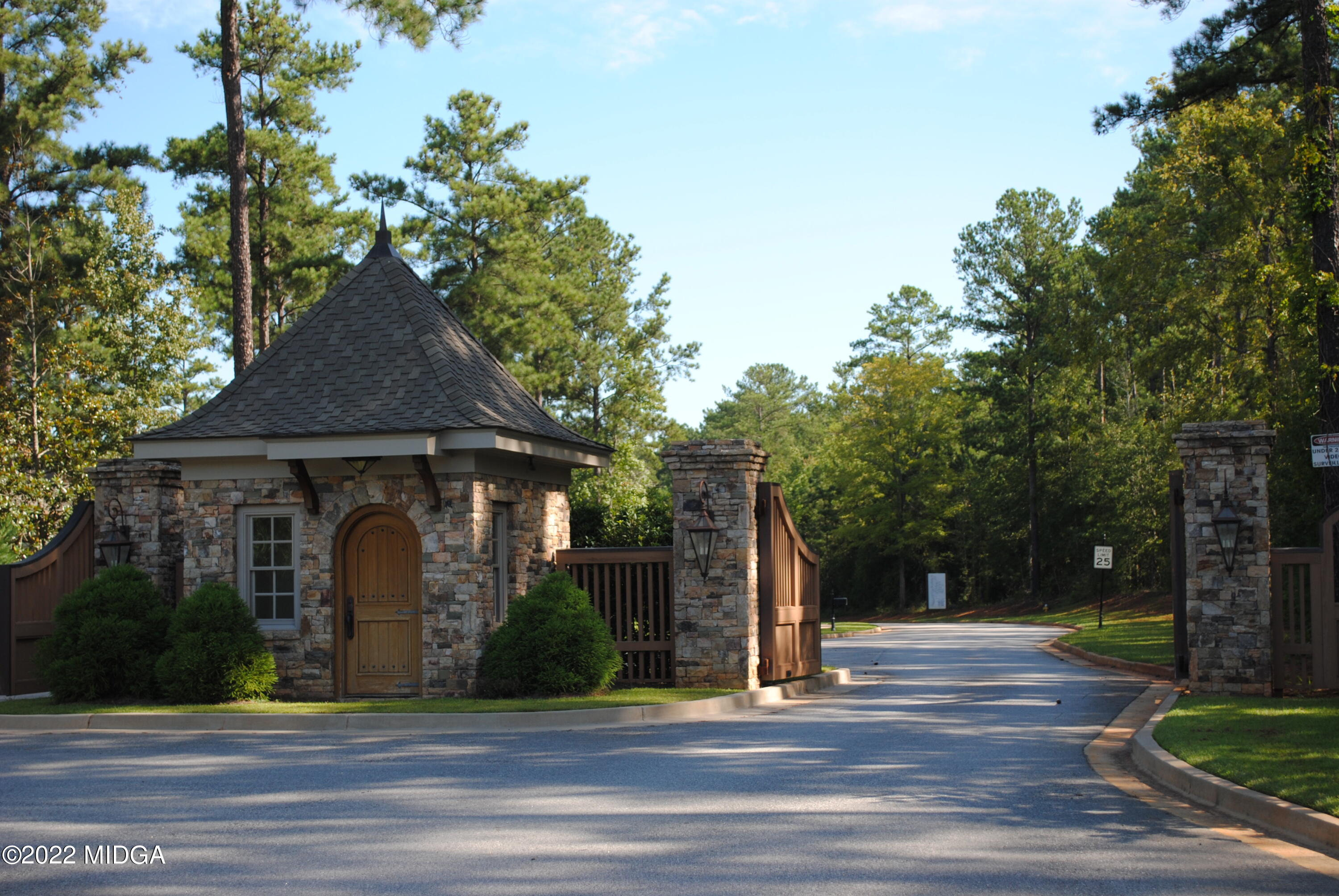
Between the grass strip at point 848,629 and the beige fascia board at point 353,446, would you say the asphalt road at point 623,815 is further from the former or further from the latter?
the grass strip at point 848,629

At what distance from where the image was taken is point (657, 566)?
54.5 feet

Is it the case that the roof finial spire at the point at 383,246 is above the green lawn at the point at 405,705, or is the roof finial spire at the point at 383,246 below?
above

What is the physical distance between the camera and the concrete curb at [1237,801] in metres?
6.96

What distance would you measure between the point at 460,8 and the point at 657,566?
13.3m

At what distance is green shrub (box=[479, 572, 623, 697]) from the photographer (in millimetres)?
14516

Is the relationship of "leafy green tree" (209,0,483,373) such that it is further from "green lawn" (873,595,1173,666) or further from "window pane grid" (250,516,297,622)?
"green lawn" (873,595,1173,666)

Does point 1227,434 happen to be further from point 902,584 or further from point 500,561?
point 902,584

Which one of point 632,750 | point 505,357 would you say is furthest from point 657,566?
point 505,357

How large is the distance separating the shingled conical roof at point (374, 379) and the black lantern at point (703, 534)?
2442 mm

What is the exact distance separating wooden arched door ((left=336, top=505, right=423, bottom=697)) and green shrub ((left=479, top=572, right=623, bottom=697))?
3.94 feet

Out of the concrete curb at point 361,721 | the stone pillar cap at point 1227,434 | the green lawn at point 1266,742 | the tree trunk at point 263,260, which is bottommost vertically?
the concrete curb at point 361,721

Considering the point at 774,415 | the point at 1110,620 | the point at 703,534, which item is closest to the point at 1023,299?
the point at 1110,620

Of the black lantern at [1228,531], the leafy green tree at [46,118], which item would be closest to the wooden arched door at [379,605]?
the black lantern at [1228,531]

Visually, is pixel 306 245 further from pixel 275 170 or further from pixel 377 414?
pixel 377 414
